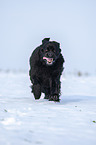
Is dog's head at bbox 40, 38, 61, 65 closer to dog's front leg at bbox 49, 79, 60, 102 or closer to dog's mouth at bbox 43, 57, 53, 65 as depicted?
dog's mouth at bbox 43, 57, 53, 65

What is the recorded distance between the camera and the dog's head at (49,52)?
5480mm

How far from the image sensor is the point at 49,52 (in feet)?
17.9

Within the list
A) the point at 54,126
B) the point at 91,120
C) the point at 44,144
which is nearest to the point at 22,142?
the point at 44,144

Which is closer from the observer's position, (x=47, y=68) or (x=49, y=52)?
(x=49, y=52)

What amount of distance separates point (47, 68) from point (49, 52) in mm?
461

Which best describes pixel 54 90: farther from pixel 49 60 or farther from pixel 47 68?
pixel 49 60

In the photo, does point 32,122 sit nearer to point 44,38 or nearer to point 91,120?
point 91,120

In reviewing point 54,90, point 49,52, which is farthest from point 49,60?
point 54,90

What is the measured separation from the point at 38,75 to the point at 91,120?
2430mm

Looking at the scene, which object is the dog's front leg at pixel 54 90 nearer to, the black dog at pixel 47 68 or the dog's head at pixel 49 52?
the black dog at pixel 47 68

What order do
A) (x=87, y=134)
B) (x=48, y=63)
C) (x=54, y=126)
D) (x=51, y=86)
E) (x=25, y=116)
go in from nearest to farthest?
(x=87, y=134)
(x=54, y=126)
(x=25, y=116)
(x=48, y=63)
(x=51, y=86)

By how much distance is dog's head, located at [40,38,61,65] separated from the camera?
18.0ft

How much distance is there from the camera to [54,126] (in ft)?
10.2

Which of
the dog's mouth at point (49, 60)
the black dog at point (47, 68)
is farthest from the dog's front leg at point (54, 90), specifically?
the dog's mouth at point (49, 60)
